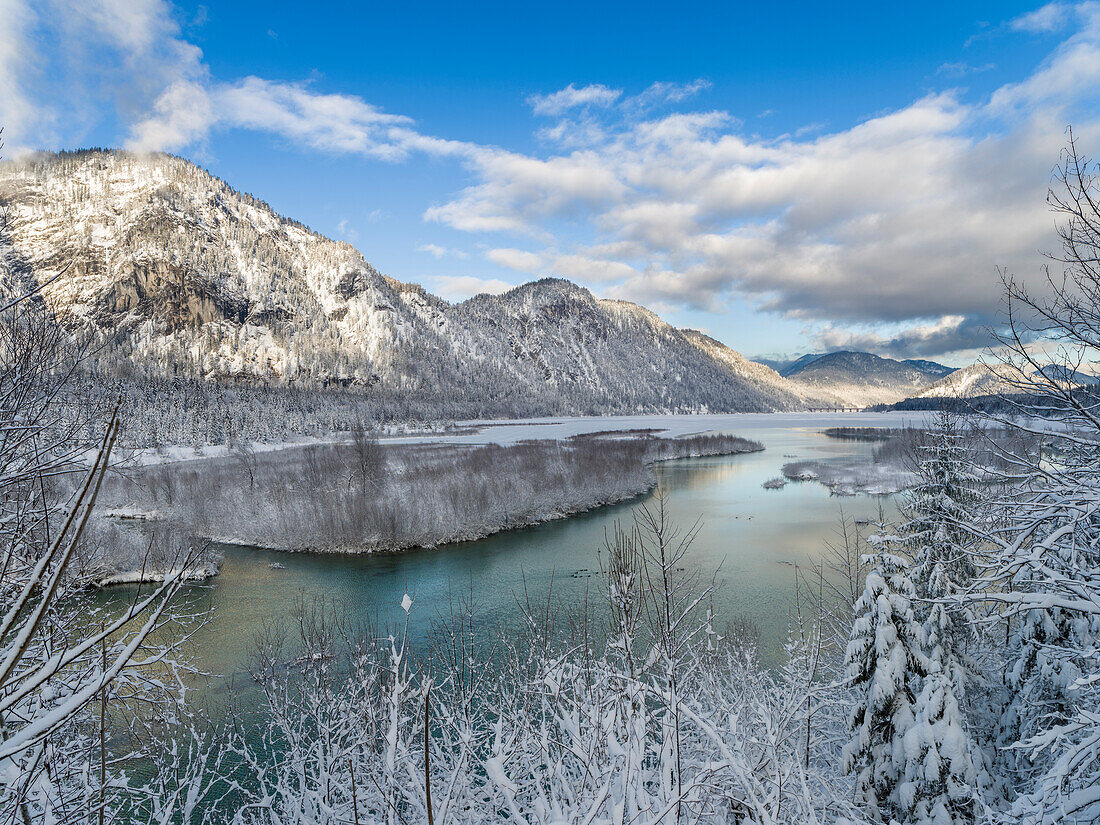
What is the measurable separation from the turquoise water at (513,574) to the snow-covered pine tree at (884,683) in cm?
592

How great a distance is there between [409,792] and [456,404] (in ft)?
468

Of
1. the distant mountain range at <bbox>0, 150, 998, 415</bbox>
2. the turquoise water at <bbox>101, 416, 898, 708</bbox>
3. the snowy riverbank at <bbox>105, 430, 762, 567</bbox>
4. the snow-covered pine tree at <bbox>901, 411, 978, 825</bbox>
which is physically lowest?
the turquoise water at <bbox>101, 416, 898, 708</bbox>

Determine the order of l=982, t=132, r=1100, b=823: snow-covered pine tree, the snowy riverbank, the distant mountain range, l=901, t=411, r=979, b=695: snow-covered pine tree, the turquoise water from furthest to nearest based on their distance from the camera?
1. the distant mountain range
2. the snowy riverbank
3. the turquoise water
4. l=901, t=411, r=979, b=695: snow-covered pine tree
5. l=982, t=132, r=1100, b=823: snow-covered pine tree

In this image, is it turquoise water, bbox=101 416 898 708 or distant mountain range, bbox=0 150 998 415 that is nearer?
turquoise water, bbox=101 416 898 708

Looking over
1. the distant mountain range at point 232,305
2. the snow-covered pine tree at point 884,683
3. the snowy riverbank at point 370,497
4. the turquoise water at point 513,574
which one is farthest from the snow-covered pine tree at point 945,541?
the distant mountain range at point 232,305

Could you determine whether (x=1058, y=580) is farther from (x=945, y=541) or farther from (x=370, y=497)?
(x=370, y=497)

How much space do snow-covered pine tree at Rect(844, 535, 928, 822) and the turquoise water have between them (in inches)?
233

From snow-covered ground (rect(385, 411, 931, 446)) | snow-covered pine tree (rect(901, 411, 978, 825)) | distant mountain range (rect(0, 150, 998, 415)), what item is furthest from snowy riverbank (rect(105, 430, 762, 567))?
distant mountain range (rect(0, 150, 998, 415))

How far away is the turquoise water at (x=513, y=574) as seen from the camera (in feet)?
55.5

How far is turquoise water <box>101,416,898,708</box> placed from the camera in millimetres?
16906

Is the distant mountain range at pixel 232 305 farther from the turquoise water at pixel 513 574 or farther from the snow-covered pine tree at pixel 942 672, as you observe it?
the snow-covered pine tree at pixel 942 672

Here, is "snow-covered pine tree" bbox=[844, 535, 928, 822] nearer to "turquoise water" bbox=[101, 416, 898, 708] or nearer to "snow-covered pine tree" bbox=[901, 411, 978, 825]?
"snow-covered pine tree" bbox=[901, 411, 978, 825]

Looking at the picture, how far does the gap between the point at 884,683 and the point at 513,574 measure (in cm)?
1685

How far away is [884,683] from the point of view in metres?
6.93
